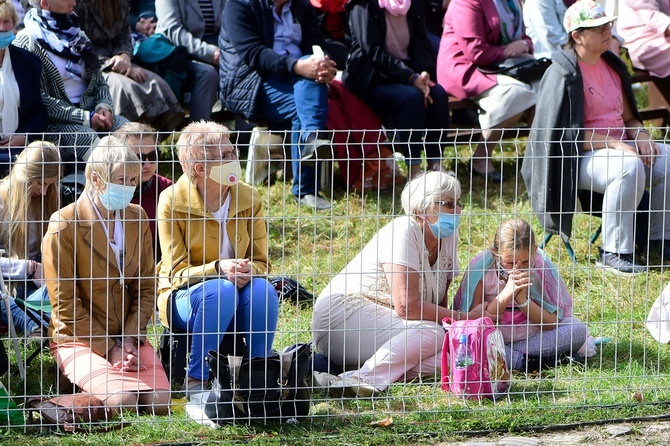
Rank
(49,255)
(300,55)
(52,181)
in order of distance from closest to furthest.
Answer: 1. (49,255)
2. (52,181)
3. (300,55)

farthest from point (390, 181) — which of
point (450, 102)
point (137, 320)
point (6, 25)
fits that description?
point (137, 320)

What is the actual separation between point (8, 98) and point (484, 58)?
3.58 metres

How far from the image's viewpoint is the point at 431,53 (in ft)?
27.7

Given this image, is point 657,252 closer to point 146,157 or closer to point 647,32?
point 647,32

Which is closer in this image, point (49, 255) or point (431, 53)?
point (49, 255)

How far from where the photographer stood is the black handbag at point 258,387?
460cm

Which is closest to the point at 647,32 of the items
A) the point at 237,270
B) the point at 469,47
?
the point at 469,47

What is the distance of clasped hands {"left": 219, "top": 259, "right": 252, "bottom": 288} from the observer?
16.2 ft

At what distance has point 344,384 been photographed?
16.5 ft

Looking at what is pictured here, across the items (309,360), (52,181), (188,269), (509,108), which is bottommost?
(309,360)

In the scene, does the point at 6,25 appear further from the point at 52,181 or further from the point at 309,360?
the point at 309,360

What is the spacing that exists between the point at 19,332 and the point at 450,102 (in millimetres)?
3997

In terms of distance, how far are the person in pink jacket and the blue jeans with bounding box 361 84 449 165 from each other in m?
0.27

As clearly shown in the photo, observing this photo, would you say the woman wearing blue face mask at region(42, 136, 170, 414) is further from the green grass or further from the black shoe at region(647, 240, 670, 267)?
the black shoe at region(647, 240, 670, 267)
